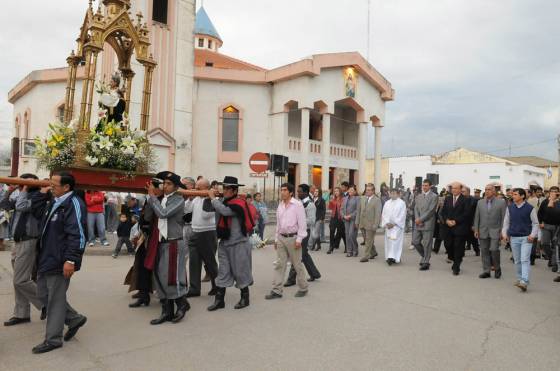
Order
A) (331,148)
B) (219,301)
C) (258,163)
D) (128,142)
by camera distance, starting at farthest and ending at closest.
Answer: (331,148) → (258,163) → (219,301) → (128,142)

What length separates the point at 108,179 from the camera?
5492 mm

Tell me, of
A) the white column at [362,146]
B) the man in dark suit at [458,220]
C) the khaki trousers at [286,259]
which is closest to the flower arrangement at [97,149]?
the khaki trousers at [286,259]

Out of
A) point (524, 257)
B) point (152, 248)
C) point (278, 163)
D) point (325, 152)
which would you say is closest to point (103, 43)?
point (152, 248)

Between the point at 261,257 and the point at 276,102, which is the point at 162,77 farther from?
the point at 261,257

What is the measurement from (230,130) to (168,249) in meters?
19.0

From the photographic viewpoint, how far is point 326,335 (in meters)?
5.07

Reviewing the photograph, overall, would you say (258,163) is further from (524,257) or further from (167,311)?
(167,311)

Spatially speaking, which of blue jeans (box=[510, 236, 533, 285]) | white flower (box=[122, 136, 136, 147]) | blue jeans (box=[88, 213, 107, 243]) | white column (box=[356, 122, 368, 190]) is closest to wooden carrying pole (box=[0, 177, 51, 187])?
white flower (box=[122, 136, 136, 147])

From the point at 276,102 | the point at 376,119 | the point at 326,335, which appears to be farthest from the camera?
the point at 376,119

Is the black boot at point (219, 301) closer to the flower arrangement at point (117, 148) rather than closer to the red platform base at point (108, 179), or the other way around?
the red platform base at point (108, 179)

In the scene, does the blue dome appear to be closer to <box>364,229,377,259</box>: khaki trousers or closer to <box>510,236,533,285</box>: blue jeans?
<box>364,229,377,259</box>: khaki trousers

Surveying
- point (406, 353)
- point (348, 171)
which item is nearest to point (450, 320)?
point (406, 353)

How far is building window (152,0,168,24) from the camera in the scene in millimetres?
20453

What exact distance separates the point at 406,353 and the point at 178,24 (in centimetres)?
2039
